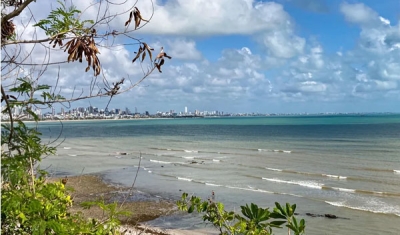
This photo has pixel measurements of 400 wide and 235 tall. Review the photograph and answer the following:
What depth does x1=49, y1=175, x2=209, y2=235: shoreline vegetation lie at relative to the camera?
13.1 meters

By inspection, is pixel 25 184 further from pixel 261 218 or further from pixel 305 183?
pixel 305 183

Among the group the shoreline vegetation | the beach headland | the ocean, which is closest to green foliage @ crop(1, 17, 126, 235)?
the ocean

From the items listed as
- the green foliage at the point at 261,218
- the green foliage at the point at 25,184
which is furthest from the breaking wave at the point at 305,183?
the green foliage at the point at 25,184

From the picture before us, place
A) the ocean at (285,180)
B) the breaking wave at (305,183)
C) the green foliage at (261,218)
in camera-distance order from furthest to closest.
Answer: the breaking wave at (305,183) → the ocean at (285,180) → the green foliage at (261,218)

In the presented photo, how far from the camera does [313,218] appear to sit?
576 inches

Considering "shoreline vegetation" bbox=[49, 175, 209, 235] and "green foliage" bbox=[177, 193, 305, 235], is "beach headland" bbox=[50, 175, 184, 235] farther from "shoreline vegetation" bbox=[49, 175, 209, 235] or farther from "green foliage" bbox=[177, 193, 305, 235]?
"green foliage" bbox=[177, 193, 305, 235]

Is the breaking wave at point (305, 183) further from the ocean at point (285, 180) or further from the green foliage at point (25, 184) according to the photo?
the green foliage at point (25, 184)

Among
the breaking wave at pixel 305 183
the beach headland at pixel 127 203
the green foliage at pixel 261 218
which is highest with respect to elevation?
the green foliage at pixel 261 218

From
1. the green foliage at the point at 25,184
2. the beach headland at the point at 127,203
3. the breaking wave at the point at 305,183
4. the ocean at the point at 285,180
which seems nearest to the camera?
the green foliage at the point at 25,184

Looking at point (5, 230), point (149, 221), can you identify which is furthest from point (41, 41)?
point (149, 221)

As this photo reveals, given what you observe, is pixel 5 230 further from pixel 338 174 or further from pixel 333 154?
pixel 333 154

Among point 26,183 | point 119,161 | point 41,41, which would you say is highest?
point 41,41

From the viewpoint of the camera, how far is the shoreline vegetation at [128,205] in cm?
1314

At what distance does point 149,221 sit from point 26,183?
12.0m
